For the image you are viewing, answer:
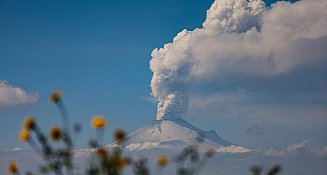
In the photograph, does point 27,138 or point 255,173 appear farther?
point 255,173

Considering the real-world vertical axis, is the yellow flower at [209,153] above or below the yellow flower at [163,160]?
above

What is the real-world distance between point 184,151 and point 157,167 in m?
0.82

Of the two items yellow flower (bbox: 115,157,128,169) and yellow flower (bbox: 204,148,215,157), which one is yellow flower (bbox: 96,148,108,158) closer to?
yellow flower (bbox: 115,157,128,169)

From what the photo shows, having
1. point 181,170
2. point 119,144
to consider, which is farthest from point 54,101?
point 181,170

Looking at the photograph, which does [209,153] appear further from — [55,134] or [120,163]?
[55,134]

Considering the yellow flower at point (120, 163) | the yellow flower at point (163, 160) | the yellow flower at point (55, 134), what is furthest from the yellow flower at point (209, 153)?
the yellow flower at point (55, 134)

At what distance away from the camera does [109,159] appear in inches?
242

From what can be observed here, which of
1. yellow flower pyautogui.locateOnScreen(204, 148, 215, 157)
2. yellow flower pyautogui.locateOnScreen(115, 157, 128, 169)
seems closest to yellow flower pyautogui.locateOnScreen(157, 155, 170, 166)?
yellow flower pyautogui.locateOnScreen(115, 157, 128, 169)

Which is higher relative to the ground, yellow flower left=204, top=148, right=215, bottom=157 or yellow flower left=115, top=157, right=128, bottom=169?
yellow flower left=204, top=148, right=215, bottom=157

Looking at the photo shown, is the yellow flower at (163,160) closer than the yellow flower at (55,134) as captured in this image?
No

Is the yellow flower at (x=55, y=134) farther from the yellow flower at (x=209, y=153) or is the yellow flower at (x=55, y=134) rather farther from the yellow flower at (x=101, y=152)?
the yellow flower at (x=209, y=153)

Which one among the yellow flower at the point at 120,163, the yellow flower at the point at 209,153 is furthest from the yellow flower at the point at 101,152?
the yellow flower at the point at 209,153

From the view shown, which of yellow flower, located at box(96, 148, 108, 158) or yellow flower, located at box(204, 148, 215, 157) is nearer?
yellow flower, located at box(96, 148, 108, 158)

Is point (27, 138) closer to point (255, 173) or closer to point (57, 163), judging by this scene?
point (57, 163)
